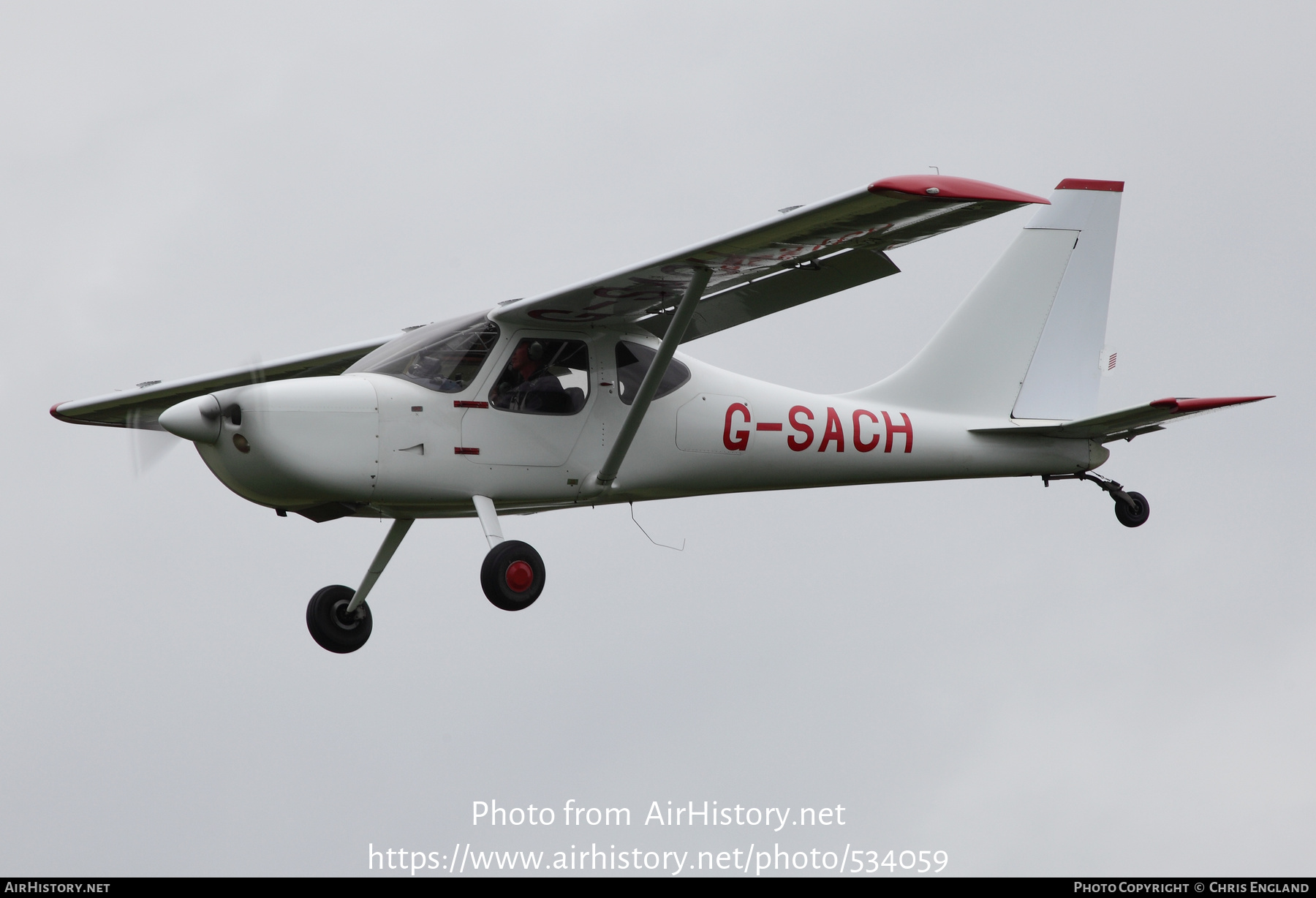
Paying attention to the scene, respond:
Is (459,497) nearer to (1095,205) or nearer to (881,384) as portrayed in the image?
(881,384)

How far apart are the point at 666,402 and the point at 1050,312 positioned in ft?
14.6

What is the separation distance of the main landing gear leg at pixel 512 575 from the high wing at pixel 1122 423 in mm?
4601

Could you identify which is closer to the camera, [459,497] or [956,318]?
[459,497]

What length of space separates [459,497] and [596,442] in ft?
3.81

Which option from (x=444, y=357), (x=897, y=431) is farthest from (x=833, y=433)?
(x=444, y=357)

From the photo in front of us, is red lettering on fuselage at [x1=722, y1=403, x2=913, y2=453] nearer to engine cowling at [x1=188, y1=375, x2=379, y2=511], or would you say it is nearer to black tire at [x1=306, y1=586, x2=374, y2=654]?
engine cowling at [x1=188, y1=375, x2=379, y2=511]

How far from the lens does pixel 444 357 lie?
12.2 m

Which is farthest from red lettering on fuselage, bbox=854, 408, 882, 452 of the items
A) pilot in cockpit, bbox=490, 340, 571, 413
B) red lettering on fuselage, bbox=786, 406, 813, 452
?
pilot in cockpit, bbox=490, 340, 571, 413

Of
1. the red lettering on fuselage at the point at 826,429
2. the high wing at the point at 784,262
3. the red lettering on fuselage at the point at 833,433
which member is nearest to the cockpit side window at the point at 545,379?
the high wing at the point at 784,262

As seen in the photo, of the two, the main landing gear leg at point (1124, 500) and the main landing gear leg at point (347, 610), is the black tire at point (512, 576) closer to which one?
the main landing gear leg at point (347, 610)

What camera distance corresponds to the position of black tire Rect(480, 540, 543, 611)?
38.5 feet

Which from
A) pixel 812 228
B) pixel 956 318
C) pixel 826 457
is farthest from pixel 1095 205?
pixel 812 228

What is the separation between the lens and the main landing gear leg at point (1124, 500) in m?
14.7

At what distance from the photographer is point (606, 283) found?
1191cm
